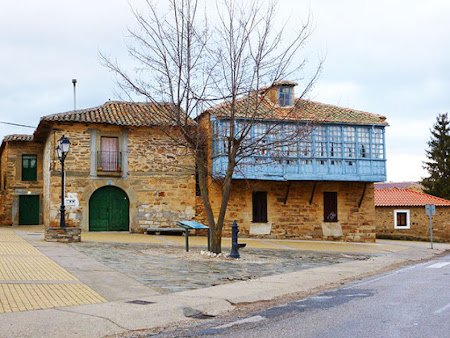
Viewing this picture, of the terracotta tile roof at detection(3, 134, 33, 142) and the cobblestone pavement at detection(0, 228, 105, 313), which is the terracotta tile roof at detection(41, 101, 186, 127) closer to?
the terracotta tile roof at detection(3, 134, 33, 142)

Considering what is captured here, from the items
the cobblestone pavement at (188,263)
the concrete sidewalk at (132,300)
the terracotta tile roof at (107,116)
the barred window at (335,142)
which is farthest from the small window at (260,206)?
the concrete sidewalk at (132,300)

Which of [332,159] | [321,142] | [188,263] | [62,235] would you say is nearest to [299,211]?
[332,159]

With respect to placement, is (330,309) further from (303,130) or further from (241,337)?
(303,130)

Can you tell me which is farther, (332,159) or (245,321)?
(332,159)

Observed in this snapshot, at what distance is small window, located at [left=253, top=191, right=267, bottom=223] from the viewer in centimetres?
2683

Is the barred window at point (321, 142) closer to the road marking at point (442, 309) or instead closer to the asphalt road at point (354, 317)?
the asphalt road at point (354, 317)

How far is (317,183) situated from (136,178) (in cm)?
906

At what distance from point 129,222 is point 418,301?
1869cm

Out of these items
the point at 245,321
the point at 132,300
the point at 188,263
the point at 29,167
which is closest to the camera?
the point at 245,321

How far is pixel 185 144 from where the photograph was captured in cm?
1650

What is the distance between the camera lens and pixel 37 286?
31.9ft

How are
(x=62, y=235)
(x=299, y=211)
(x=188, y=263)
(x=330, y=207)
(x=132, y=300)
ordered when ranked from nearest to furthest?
(x=132, y=300) < (x=188, y=263) < (x=62, y=235) < (x=299, y=211) < (x=330, y=207)

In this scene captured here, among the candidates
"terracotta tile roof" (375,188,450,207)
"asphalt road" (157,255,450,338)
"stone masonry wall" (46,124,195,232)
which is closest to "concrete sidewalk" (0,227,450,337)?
"asphalt road" (157,255,450,338)

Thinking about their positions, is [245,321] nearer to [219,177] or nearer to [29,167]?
[219,177]
